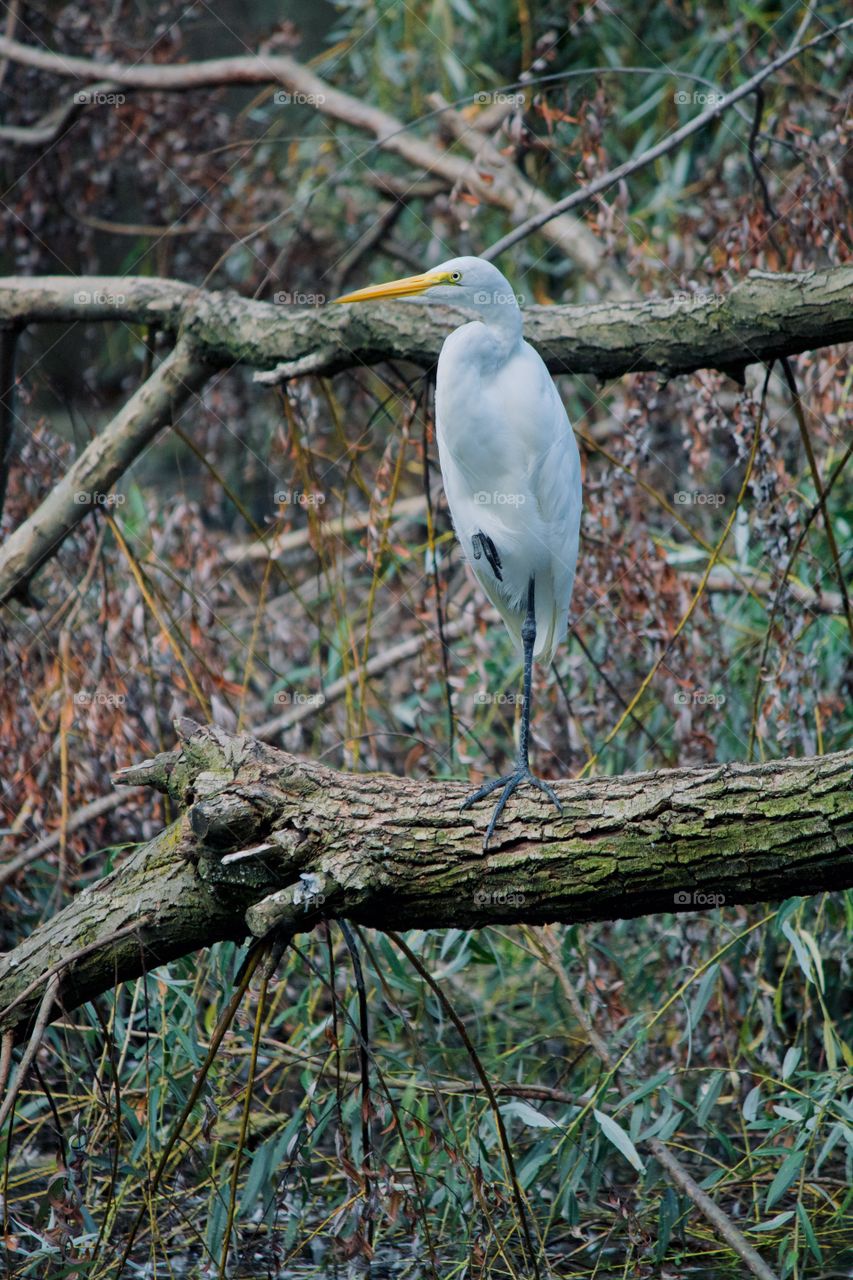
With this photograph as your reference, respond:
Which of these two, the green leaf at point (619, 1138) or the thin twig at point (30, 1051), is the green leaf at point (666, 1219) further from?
the thin twig at point (30, 1051)

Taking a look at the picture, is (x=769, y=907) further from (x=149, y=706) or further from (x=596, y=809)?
(x=149, y=706)

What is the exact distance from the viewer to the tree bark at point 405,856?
4.44 feet

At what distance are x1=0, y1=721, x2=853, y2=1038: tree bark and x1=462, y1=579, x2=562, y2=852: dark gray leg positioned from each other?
0.6 inches

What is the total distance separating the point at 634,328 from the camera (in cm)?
195

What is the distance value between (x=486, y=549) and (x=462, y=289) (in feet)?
1.57

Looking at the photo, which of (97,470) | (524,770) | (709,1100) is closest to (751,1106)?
(709,1100)

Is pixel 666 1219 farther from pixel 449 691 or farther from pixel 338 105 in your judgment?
pixel 338 105

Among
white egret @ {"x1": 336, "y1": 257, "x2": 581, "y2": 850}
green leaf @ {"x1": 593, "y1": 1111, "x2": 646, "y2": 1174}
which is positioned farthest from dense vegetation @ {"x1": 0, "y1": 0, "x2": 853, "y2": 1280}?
white egret @ {"x1": 336, "y1": 257, "x2": 581, "y2": 850}

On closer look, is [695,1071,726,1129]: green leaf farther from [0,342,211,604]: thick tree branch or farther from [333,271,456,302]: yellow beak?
[0,342,211,604]: thick tree branch

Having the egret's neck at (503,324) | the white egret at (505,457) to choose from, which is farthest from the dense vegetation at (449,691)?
the egret's neck at (503,324)

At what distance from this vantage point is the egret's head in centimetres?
193

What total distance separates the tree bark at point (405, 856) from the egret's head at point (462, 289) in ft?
2.72

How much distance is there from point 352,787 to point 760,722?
1.26 metres

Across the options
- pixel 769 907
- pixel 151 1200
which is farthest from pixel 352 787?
pixel 769 907
